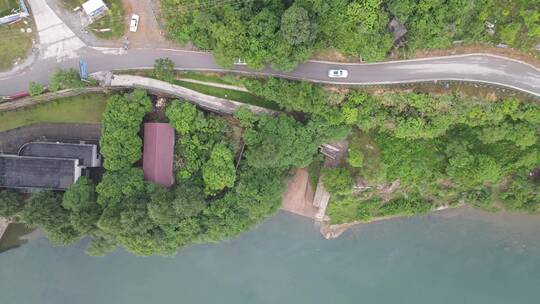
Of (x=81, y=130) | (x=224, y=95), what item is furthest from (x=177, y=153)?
(x=81, y=130)

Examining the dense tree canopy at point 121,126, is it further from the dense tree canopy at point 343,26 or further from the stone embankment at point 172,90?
the dense tree canopy at point 343,26

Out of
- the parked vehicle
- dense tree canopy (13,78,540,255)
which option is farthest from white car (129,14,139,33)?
the parked vehicle

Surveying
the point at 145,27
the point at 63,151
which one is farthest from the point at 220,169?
the point at 63,151

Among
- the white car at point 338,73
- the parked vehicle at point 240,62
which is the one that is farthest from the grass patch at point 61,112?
the white car at point 338,73

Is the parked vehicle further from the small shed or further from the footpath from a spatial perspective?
the footpath

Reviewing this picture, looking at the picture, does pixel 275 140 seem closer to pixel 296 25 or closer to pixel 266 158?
pixel 266 158

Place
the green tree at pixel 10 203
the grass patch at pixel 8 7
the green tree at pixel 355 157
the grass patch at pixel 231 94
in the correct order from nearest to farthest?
the grass patch at pixel 8 7, the green tree at pixel 10 203, the grass patch at pixel 231 94, the green tree at pixel 355 157

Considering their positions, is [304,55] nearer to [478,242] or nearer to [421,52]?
[421,52]
